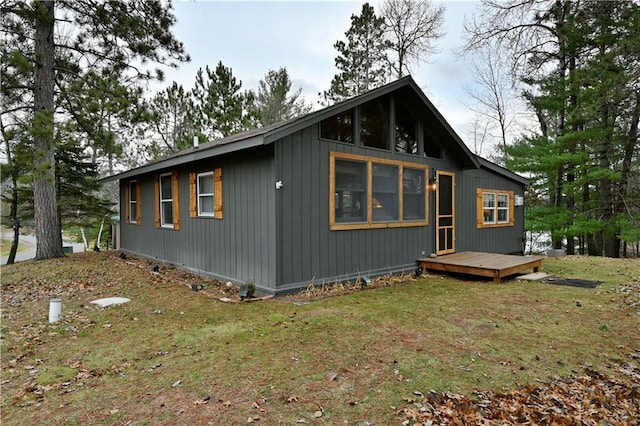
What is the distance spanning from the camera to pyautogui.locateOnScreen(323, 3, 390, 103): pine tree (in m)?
17.1

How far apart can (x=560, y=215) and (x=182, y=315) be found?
13.2 meters

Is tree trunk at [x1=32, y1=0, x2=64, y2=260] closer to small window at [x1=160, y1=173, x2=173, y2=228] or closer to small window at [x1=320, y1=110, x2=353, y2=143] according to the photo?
small window at [x1=160, y1=173, x2=173, y2=228]

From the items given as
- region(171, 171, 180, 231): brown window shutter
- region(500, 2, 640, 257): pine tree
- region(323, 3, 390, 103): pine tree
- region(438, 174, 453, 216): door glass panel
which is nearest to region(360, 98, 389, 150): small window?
region(438, 174, 453, 216): door glass panel

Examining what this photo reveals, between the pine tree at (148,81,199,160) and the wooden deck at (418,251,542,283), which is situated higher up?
the pine tree at (148,81,199,160)

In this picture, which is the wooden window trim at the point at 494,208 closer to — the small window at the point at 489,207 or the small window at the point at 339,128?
the small window at the point at 489,207

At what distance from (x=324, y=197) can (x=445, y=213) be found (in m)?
3.98

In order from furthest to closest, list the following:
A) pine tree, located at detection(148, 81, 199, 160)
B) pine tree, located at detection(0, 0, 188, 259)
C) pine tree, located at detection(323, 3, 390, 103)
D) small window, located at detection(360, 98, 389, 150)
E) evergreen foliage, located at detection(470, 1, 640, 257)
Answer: pine tree, located at detection(148, 81, 199, 160), pine tree, located at detection(323, 3, 390, 103), evergreen foliage, located at detection(470, 1, 640, 257), pine tree, located at detection(0, 0, 188, 259), small window, located at detection(360, 98, 389, 150)

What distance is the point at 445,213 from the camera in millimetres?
8789

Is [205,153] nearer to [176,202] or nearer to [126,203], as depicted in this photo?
[176,202]

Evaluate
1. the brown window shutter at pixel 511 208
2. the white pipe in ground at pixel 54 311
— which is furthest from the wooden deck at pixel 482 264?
the white pipe in ground at pixel 54 311

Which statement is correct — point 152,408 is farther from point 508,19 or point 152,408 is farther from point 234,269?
point 508,19

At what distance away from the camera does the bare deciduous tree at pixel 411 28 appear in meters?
16.4

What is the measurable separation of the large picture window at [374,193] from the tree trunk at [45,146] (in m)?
5.91

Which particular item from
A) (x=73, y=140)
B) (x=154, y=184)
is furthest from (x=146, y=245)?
(x=73, y=140)
